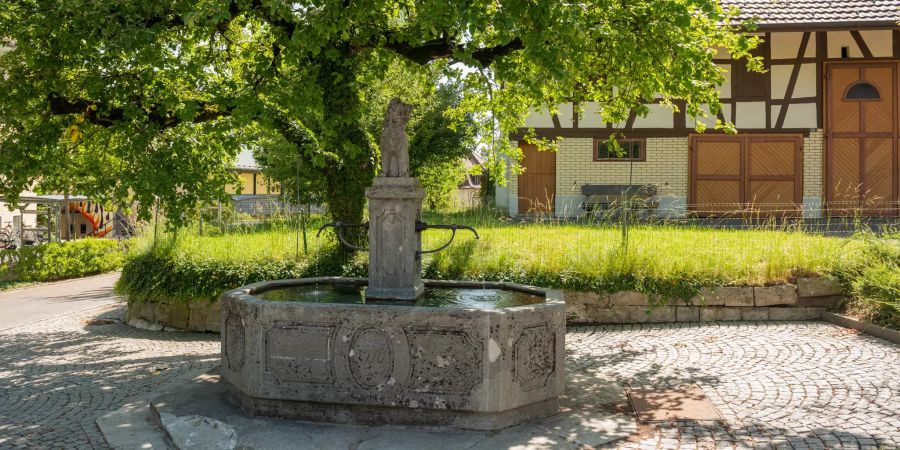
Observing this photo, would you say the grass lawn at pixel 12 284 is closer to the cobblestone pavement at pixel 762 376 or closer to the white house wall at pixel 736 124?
the white house wall at pixel 736 124

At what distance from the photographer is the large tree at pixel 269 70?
6199 mm

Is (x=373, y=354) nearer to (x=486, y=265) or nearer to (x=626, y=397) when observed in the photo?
(x=626, y=397)

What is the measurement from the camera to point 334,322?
459 centimetres

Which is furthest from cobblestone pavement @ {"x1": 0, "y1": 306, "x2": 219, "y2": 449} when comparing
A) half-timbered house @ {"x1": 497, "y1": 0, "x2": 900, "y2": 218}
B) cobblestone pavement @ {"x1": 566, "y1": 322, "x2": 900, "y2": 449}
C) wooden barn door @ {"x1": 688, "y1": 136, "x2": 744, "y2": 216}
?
wooden barn door @ {"x1": 688, "y1": 136, "x2": 744, "y2": 216}

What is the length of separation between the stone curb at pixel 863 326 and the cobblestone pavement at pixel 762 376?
122 millimetres

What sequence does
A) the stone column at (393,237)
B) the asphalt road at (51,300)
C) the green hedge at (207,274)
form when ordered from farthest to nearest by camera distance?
the asphalt road at (51,300), the green hedge at (207,274), the stone column at (393,237)

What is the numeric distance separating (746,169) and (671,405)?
1426 centimetres

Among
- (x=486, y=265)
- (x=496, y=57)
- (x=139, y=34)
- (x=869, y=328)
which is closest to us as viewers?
(x=139, y=34)

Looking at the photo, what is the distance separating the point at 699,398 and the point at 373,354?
2.59 m

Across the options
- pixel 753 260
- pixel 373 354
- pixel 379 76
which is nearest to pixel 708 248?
pixel 753 260

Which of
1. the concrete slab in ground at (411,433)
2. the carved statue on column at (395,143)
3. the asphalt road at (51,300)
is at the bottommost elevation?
the asphalt road at (51,300)

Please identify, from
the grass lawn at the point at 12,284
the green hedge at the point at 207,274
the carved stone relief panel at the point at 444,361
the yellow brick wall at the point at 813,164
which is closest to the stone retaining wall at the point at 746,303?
the green hedge at the point at 207,274

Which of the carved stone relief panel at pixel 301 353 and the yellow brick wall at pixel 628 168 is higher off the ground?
the yellow brick wall at pixel 628 168

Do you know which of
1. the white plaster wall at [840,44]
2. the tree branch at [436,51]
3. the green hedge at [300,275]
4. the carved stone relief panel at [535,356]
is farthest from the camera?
the white plaster wall at [840,44]
